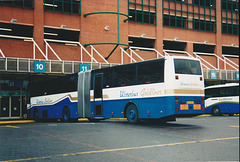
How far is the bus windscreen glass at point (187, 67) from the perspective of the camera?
15.1 metres

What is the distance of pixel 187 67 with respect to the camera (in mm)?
15477

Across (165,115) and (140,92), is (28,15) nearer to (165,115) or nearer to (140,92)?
(140,92)

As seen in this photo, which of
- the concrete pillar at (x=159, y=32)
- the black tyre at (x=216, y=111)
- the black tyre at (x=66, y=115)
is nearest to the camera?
the black tyre at (x=66, y=115)

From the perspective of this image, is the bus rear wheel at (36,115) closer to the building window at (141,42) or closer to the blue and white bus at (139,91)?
the blue and white bus at (139,91)

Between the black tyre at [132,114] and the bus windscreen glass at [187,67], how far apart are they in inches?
121

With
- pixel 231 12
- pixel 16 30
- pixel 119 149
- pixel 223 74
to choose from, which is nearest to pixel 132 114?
pixel 231 12

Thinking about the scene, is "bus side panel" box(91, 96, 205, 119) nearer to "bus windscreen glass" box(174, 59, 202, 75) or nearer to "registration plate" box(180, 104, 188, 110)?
"registration plate" box(180, 104, 188, 110)

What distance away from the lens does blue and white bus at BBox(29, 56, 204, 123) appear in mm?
14938

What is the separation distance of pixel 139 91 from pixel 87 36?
16460 millimetres

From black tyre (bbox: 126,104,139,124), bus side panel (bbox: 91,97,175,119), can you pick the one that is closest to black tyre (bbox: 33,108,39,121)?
bus side panel (bbox: 91,97,175,119)

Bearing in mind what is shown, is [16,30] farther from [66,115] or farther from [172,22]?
[172,22]

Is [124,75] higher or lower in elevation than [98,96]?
higher

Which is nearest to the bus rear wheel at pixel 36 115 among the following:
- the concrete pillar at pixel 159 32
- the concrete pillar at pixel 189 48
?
the concrete pillar at pixel 159 32

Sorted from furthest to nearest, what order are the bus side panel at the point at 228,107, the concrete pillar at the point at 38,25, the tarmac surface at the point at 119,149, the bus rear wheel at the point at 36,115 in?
the concrete pillar at the point at 38,25
the bus side panel at the point at 228,107
the bus rear wheel at the point at 36,115
the tarmac surface at the point at 119,149
